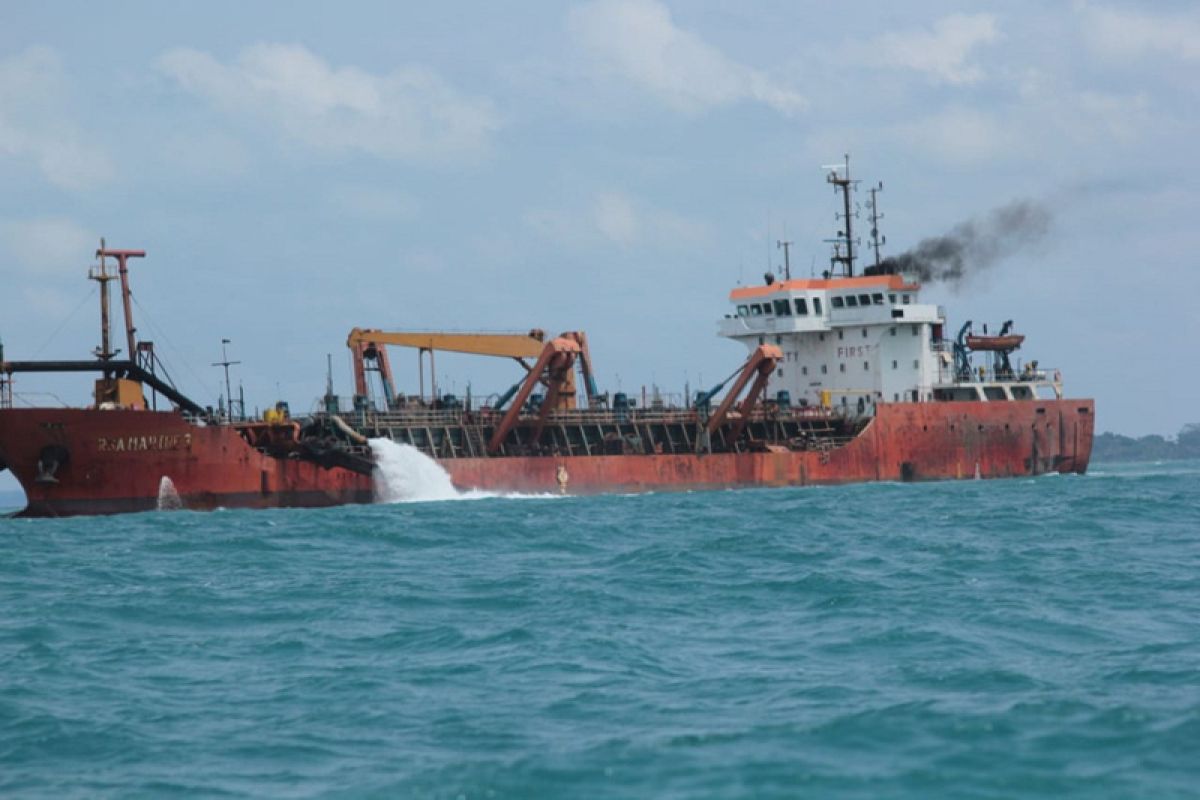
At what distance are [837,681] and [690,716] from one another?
→ 1848mm

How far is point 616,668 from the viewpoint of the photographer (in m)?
17.0

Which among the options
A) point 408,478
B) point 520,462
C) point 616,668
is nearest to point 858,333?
point 520,462

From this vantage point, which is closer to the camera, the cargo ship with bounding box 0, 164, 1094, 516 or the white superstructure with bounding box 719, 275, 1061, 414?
the cargo ship with bounding box 0, 164, 1094, 516

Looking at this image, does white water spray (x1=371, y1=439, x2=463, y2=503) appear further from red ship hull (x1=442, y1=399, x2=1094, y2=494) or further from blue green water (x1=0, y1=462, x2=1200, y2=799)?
blue green water (x1=0, y1=462, x2=1200, y2=799)

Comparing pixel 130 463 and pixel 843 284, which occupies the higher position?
pixel 843 284

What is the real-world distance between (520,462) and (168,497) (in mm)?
10768

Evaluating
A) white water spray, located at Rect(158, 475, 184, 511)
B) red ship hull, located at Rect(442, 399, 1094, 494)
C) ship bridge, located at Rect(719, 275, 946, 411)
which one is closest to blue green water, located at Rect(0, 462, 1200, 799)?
white water spray, located at Rect(158, 475, 184, 511)

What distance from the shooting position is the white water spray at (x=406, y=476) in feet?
153

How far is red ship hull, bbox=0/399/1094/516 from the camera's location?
4216 centimetres

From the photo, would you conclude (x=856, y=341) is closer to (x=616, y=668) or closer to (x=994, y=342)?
(x=994, y=342)

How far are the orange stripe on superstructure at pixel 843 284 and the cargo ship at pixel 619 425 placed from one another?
0.08 metres

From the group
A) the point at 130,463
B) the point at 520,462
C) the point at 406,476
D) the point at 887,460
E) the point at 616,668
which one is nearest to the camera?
the point at 616,668

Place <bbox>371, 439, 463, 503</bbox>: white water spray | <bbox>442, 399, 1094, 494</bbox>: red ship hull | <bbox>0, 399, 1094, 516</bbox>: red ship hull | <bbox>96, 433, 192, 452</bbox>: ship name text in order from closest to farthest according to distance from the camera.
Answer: <bbox>0, 399, 1094, 516</bbox>: red ship hull
<bbox>96, 433, 192, 452</bbox>: ship name text
<bbox>371, 439, 463, 503</bbox>: white water spray
<bbox>442, 399, 1094, 494</bbox>: red ship hull

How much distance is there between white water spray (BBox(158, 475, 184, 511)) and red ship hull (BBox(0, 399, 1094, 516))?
89 millimetres
